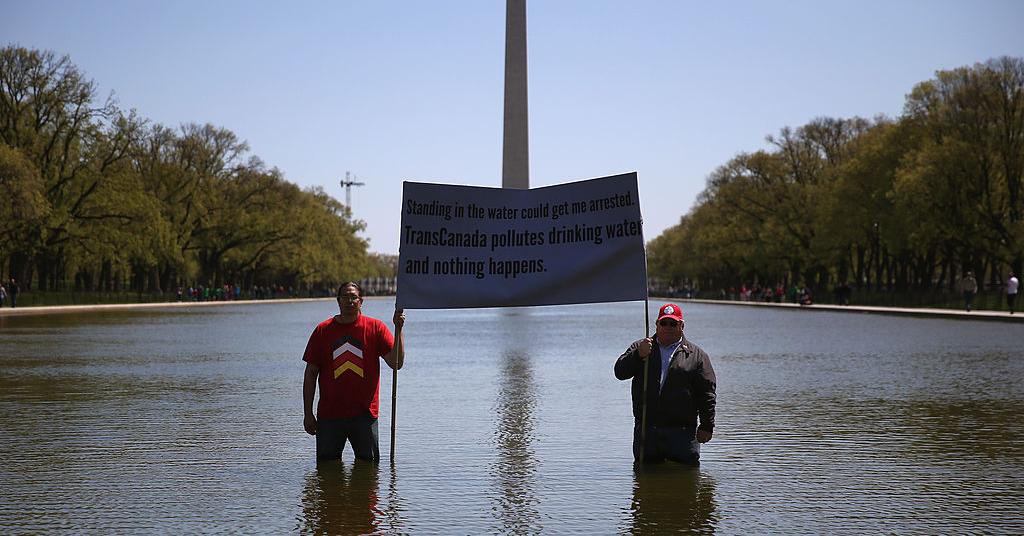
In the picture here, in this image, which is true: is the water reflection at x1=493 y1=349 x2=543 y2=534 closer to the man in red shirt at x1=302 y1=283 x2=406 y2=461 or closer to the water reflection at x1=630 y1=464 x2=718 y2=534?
the water reflection at x1=630 y1=464 x2=718 y2=534

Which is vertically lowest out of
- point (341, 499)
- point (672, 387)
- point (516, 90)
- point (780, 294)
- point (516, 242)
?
point (341, 499)

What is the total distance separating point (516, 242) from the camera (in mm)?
9625

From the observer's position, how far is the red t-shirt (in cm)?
907

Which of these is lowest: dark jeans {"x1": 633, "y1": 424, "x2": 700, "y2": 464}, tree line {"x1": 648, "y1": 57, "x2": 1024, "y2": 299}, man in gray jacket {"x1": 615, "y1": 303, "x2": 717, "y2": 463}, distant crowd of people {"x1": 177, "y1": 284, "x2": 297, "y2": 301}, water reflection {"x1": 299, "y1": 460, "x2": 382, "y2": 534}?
water reflection {"x1": 299, "y1": 460, "x2": 382, "y2": 534}

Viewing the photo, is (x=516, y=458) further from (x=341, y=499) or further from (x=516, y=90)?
(x=516, y=90)

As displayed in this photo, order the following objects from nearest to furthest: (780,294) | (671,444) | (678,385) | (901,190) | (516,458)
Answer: (678,385) < (671,444) < (516,458) < (901,190) < (780,294)

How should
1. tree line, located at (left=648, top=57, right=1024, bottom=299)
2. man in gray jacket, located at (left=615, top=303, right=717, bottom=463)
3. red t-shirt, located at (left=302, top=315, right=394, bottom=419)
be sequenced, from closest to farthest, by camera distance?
1. man in gray jacket, located at (left=615, top=303, right=717, bottom=463)
2. red t-shirt, located at (left=302, top=315, right=394, bottom=419)
3. tree line, located at (left=648, top=57, right=1024, bottom=299)

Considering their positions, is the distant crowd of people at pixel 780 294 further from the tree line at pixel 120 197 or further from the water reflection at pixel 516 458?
the water reflection at pixel 516 458

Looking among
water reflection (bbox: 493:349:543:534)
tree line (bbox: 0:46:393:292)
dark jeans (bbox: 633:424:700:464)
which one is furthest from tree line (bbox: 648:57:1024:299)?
dark jeans (bbox: 633:424:700:464)

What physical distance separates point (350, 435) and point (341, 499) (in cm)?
121

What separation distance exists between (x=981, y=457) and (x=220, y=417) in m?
7.43

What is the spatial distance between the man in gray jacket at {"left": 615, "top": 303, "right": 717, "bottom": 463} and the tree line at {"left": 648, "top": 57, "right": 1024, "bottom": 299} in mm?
48527

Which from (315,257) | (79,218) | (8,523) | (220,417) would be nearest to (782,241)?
(315,257)

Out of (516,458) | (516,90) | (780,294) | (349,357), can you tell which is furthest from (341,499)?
(780,294)
